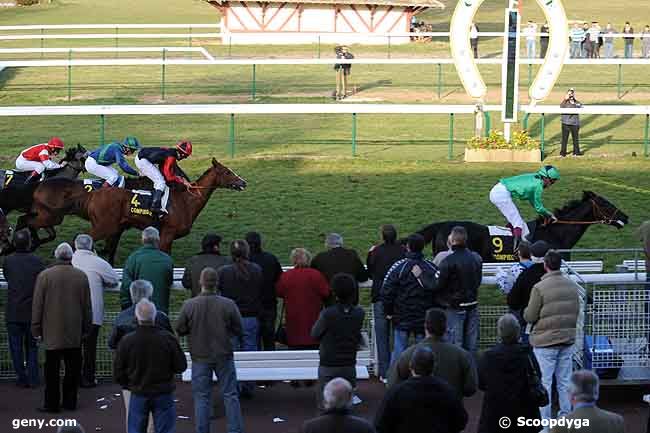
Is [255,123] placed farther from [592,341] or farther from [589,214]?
[592,341]

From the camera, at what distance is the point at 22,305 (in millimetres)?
9391

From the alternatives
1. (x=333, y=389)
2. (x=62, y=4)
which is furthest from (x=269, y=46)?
(x=333, y=389)

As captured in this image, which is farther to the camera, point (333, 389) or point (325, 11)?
point (325, 11)

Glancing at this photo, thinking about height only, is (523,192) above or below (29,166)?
below

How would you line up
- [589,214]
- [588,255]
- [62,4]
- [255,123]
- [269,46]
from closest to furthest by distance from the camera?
[589,214], [588,255], [255,123], [269,46], [62,4]

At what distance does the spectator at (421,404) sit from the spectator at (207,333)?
5.92 ft

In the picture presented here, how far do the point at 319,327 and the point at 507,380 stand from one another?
4.45ft

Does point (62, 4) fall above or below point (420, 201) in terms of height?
above

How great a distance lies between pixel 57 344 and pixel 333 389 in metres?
3.33

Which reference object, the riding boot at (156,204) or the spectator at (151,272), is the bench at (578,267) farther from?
the riding boot at (156,204)

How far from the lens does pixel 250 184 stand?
58.3 feet

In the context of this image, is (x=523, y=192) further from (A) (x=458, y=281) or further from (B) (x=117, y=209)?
(B) (x=117, y=209)

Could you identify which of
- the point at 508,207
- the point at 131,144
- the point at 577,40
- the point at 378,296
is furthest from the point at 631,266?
the point at 577,40

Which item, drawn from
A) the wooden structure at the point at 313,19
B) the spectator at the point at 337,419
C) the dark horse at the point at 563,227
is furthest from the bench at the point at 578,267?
the wooden structure at the point at 313,19
